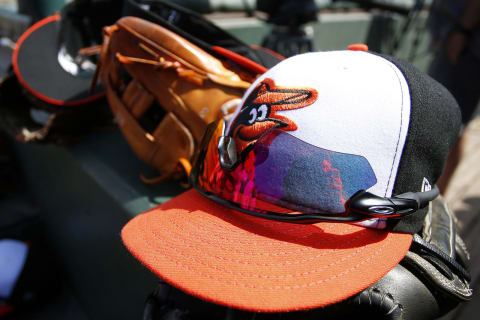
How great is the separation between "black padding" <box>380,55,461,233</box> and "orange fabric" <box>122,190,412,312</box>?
0.22 ft

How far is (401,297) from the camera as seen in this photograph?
1.56 feet

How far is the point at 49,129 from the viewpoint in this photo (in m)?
0.95

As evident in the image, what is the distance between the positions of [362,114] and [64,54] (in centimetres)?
105

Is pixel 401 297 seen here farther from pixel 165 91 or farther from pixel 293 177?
pixel 165 91

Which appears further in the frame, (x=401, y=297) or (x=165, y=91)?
(x=165, y=91)

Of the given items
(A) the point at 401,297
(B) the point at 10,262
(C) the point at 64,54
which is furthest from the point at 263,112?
(B) the point at 10,262

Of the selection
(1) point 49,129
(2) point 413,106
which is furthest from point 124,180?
(2) point 413,106

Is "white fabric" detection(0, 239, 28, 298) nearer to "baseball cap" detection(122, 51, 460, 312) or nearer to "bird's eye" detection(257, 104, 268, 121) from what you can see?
"baseball cap" detection(122, 51, 460, 312)

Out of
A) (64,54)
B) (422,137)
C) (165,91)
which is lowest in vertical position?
(64,54)

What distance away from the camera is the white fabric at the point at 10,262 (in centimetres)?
119

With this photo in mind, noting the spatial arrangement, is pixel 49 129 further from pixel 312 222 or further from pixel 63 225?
pixel 312 222

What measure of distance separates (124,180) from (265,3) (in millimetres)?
1183

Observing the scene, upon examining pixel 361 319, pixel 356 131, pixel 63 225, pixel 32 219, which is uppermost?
pixel 356 131

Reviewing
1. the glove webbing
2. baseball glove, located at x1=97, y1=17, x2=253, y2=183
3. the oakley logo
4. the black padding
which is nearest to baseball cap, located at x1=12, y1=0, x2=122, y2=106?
baseball glove, located at x1=97, y1=17, x2=253, y2=183
